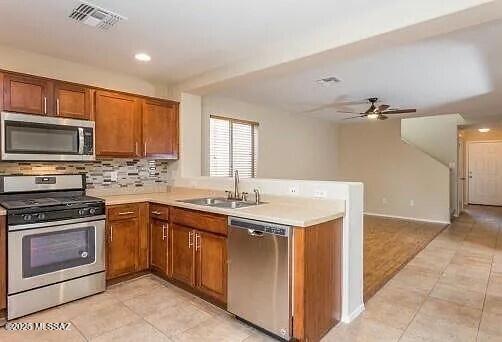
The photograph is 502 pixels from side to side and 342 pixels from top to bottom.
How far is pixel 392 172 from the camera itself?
7.48 meters

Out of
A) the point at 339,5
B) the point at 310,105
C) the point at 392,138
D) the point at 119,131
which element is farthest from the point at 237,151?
the point at 392,138

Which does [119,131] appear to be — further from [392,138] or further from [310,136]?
[392,138]

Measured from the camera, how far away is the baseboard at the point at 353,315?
2467mm

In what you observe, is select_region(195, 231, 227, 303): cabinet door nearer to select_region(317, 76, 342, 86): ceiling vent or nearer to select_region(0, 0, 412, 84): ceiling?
select_region(0, 0, 412, 84): ceiling

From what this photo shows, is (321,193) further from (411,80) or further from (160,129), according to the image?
(411,80)

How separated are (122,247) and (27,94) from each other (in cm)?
173

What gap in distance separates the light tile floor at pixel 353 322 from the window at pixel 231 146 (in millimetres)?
2291

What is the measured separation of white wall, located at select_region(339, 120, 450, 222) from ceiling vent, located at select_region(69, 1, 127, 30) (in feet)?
22.1

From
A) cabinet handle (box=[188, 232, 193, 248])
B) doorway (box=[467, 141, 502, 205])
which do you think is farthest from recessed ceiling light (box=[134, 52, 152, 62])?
doorway (box=[467, 141, 502, 205])

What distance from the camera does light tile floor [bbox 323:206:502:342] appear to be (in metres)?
2.30

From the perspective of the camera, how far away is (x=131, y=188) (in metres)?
3.90

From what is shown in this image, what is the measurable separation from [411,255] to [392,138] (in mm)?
3917

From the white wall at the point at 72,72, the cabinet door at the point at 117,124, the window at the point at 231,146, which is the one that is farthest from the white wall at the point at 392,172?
the cabinet door at the point at 117,124

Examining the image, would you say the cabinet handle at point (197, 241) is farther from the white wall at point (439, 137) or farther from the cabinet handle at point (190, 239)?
the white wall at point (439, 137)
